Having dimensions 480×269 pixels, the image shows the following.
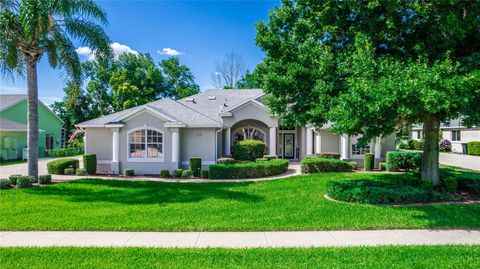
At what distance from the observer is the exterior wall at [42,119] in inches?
1080

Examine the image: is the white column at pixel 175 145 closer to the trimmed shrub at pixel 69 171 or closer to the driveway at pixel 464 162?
the trimmed shrub at pixel 69 171

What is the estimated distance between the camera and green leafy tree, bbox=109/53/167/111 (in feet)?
127

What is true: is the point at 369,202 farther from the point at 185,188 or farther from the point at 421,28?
the point at 185,188

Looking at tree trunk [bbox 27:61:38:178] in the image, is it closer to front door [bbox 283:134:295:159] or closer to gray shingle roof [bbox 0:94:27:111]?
front door [bbox 283:134:295:159]

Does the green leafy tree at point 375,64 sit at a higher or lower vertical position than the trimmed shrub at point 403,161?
higher

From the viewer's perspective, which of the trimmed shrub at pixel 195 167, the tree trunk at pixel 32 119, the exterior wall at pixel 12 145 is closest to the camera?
the tree trunk at pixel 32 119

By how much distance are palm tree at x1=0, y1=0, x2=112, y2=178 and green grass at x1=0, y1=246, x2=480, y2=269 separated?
359 inches

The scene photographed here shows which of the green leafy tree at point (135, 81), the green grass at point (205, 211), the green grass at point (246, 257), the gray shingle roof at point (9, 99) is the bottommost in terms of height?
the green grass at point (246, 257)

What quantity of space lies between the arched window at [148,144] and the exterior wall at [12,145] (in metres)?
15.8

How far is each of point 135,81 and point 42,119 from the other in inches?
535

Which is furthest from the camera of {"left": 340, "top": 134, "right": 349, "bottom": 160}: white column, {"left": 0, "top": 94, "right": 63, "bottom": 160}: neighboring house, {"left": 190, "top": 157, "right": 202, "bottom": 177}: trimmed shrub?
{"left": 0, "top": 94, "right": 63, "bottom": 160}: neighboring house

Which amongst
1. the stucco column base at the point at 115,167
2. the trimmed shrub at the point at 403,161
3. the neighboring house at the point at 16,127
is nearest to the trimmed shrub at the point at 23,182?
the stucco column base at the point at 115,167

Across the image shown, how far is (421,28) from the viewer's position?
9172 millimetres

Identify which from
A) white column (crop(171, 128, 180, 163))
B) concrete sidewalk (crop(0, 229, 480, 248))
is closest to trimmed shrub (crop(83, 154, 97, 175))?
white column (crop(171, 128, 180, 163))
